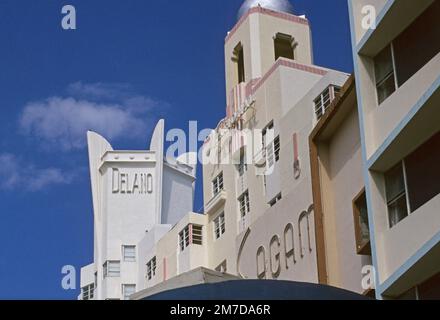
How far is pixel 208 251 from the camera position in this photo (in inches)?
1933

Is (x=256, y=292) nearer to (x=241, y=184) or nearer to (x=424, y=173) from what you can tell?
(x=424, y=173)

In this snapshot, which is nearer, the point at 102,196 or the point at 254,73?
the point at 254,73

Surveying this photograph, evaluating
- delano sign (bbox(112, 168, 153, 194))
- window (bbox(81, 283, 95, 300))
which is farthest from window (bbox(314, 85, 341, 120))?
window (bbox(81, 283, 95, 300))

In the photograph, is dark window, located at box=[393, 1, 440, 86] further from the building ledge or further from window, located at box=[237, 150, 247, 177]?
window, located at box=[237, 150, 247, 177]

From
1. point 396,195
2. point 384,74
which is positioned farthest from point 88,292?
point 396,195

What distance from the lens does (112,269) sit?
203 ft

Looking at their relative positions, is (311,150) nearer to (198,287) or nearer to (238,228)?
(238,228)

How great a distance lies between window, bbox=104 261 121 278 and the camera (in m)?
61.3

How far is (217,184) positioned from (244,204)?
4231mm

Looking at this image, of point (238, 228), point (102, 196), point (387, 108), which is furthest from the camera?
point (102, 196)

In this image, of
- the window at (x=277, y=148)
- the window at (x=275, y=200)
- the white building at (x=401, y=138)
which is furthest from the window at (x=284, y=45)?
the white building at (x=401, y=138)
